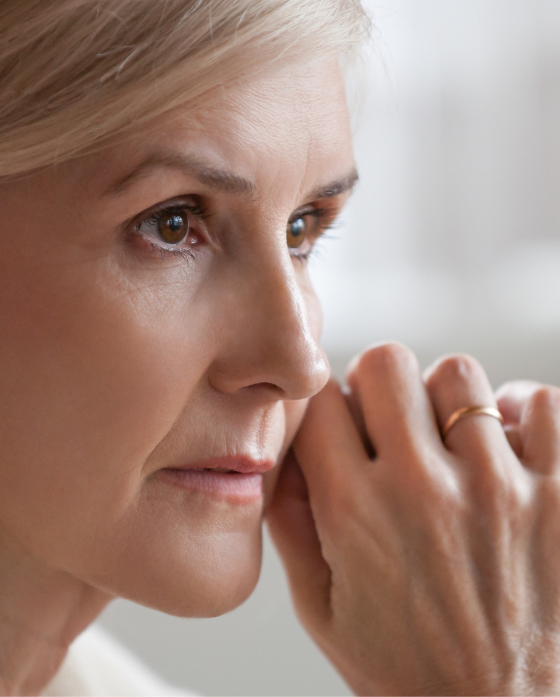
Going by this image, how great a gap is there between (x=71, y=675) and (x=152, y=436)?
60cm

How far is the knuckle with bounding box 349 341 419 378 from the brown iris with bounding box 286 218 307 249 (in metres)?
0.17

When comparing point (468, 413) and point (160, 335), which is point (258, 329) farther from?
point (468, 413)

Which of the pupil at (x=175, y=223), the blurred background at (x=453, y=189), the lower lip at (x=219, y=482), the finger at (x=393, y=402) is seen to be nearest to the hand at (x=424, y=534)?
the finger at (x=393, y=402)

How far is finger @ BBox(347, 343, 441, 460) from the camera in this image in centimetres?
97

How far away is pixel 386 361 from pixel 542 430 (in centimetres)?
21

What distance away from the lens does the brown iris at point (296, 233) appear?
38.2 inches

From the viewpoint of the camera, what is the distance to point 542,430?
100 cm

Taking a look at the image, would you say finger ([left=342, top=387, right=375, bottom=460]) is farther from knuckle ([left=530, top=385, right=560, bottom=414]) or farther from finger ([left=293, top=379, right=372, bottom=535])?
knuckle ([left=530, top=385, right=560, bottom=414])

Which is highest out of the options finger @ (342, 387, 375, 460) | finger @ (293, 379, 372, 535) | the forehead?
the forehead

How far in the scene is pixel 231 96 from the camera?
70 cm

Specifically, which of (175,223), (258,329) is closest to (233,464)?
(258,329)

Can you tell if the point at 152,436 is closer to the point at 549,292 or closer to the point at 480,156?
the point at 549,292

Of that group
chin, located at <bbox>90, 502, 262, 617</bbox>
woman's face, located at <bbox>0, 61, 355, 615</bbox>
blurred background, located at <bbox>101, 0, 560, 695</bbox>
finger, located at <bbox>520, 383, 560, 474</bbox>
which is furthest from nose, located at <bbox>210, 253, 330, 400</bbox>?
blurred background, located at <bbox>101, 0, 560, 695</bbox>

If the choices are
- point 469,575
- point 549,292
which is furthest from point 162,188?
point 549,292
